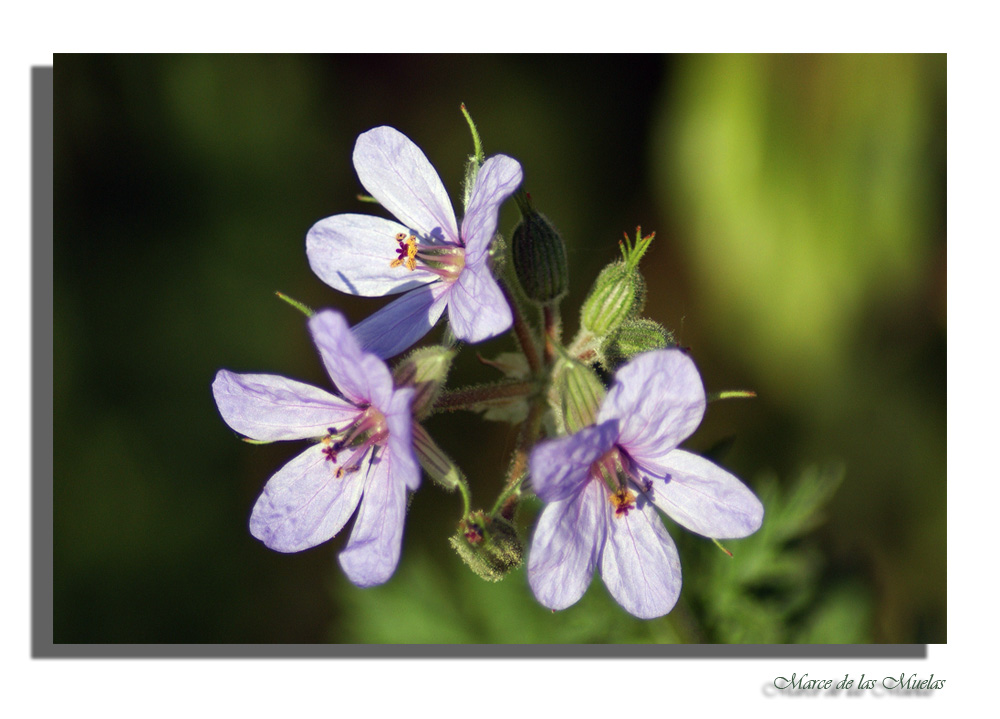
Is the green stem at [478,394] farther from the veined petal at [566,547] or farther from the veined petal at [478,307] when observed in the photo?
the veined petal at [566,547]

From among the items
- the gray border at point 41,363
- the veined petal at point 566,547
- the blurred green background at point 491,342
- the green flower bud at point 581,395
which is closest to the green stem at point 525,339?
the green flower bud at point 581,395

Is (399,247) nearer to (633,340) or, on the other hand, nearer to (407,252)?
(407,252)

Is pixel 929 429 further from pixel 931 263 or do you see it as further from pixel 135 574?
pixel 135 574

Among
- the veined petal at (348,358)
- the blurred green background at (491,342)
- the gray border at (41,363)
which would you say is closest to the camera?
the veined petal at (348,358)

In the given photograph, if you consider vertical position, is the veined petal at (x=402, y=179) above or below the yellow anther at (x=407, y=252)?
above

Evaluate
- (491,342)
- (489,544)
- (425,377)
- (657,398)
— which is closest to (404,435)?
(425,377)
